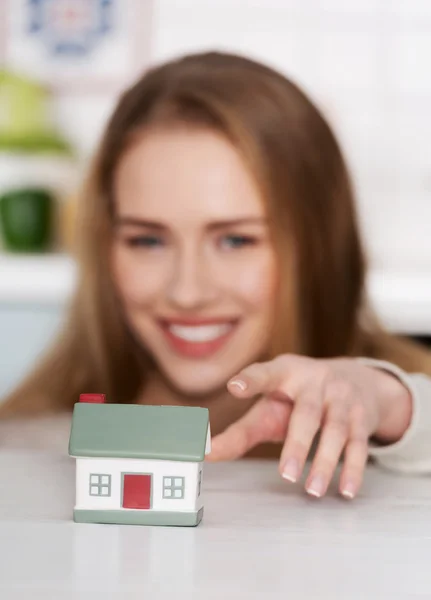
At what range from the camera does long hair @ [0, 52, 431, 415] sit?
1.56 meters

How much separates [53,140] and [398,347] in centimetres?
88

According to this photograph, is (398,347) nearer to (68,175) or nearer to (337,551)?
(68,175)

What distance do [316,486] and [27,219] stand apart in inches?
53.1

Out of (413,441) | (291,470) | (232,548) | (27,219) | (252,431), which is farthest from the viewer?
(27,219)

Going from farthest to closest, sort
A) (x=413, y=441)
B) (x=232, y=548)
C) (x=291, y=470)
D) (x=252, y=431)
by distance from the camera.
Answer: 1. (x=413, y=441)
2. (x=252, y=431)
3. (x=291, y=470)
4. (x=232, y=548)

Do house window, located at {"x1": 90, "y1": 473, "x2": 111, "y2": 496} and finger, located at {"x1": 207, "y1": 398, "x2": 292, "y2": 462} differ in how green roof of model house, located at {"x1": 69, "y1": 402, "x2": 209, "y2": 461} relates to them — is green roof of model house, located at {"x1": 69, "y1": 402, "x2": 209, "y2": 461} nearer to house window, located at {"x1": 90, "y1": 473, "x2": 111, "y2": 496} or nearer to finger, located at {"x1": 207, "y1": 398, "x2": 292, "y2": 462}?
house window, located at {"x1": 90, "y1": 473, "x2": 111, "y2": 496}

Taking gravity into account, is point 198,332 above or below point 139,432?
below

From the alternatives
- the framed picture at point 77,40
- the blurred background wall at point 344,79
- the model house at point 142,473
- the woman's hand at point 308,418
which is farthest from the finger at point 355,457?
the framed picture at point 77,40

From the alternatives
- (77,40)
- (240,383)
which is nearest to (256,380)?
(240,383)

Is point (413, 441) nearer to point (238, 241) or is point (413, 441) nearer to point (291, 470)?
point (291, 470)

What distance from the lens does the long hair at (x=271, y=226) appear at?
1.56m

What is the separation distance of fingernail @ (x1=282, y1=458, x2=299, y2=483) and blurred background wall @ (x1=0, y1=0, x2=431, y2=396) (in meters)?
1.24

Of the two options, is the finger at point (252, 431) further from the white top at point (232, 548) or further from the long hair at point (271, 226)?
the long hair at point (271, 226)

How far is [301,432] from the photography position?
0.65 m
